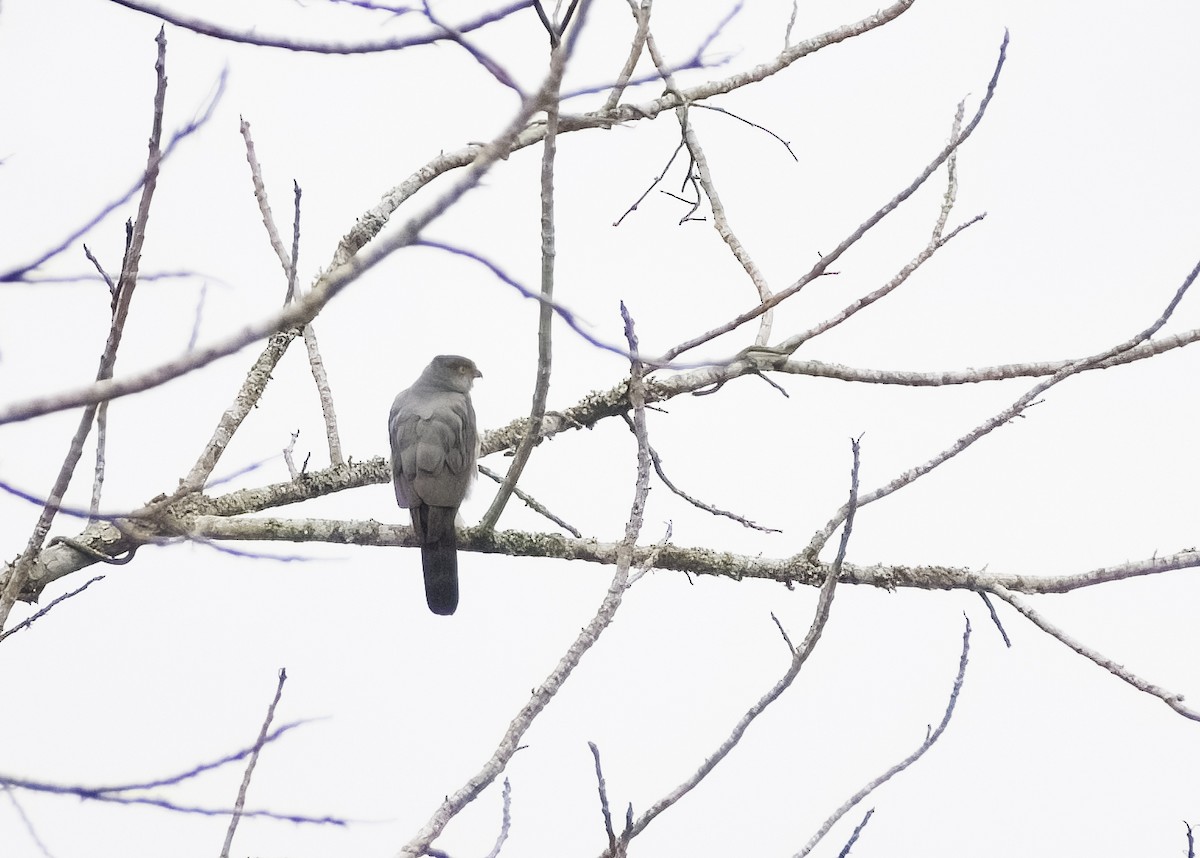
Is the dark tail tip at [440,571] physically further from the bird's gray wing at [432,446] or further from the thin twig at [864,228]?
the thin twig at [864,228]

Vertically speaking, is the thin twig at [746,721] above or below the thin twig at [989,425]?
below

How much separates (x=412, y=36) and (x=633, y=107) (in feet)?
8.37

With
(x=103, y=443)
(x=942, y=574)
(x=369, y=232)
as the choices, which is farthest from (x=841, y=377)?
(x=103, y=443)

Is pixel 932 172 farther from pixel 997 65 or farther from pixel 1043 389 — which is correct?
pixel 1043 389

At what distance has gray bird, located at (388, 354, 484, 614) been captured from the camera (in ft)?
14.1

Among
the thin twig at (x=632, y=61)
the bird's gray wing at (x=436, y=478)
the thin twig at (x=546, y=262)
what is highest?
the thin twig at (x=632, y=61)

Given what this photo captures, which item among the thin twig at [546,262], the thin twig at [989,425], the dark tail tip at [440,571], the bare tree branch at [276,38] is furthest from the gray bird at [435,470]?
the bare tree branch at [276,38]

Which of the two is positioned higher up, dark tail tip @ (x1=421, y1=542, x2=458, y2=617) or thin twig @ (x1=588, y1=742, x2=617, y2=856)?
dark tail tip @ (x1=421, y1=542, x2=458, y2=617)

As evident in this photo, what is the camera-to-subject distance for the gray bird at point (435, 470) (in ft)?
14.1

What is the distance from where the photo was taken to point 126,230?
2248 mm

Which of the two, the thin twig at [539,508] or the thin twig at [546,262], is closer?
the thin twig at [546,262]

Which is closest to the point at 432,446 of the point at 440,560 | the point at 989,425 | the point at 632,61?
the point at 440,560

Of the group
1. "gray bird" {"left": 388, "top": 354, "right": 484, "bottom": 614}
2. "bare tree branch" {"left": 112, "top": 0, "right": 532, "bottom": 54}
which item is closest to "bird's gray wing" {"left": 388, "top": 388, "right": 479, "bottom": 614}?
"gray bird" {"left": 388, "top": 354, "right": 484, "bottom": 614}

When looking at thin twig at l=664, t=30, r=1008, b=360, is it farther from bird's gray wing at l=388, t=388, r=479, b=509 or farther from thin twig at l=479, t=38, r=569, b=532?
bird's gray wing at l=388, t=388, r=479, b=509
